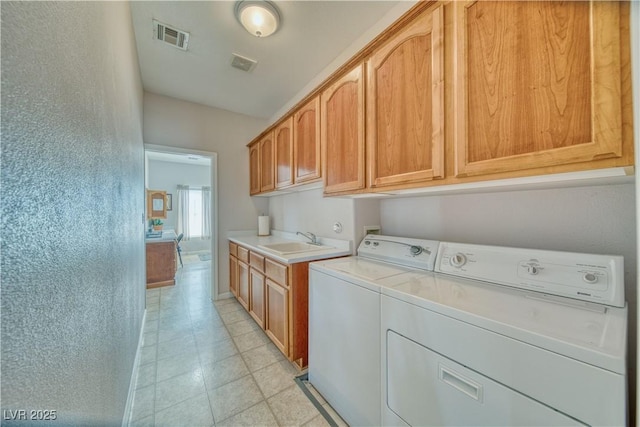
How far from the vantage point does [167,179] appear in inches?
257

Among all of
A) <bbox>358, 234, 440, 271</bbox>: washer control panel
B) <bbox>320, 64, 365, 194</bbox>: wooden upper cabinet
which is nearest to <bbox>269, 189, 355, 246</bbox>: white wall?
<bbox>358, 234, 440, 271</bbox>: washer control panel

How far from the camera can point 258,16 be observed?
174cm

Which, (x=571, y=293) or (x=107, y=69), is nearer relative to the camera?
(x=571, y=293)

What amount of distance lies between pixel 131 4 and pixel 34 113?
2.00m

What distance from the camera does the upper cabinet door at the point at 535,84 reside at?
28.5 inches

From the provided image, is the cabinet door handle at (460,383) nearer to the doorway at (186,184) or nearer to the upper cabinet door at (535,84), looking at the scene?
the upper cabinet door at (535,84)

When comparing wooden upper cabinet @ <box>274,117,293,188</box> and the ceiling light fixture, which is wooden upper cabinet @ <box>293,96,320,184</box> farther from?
the ceiling light fixture

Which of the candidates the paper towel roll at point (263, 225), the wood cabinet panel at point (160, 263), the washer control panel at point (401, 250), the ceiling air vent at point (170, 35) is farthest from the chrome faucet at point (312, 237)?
the wood cabinet panel at point (160, 263)

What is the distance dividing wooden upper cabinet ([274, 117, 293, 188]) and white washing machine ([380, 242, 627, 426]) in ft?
5.45

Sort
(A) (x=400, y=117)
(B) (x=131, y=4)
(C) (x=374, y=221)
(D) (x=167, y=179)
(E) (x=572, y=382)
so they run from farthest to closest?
(D) (x=167, y=179) < (C) (x=374, y=221) < (B) (x=131, y=4) < (A) (x=400, y=117) < (E) (x=572, y=382)

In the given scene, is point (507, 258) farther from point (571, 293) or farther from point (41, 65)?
point (41, 65)

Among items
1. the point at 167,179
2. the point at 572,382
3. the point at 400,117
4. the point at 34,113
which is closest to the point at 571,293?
the point at 572,382

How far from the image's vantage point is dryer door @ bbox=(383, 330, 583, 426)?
0.70 m

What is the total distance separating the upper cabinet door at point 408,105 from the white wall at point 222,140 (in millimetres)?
2485
